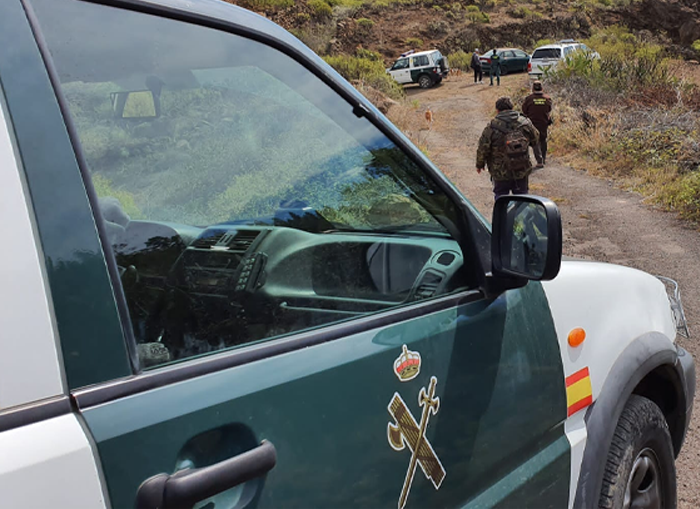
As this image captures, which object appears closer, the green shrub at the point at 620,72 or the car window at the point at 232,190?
the car window at the point at 232,190

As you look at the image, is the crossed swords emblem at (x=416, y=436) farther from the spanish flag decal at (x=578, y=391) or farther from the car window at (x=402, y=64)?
the car window at (x=402, y=64)

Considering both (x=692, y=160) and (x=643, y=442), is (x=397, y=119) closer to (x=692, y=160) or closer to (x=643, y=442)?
(x=692, y=160)

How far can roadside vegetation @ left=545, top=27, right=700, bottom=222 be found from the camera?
37.7 ft

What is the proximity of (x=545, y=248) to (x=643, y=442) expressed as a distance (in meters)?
1.09

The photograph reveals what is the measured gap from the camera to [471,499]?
5.89 feet

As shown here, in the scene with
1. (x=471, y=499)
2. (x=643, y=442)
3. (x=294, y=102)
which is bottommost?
(x=643, y=442)

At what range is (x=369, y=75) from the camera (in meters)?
22.5

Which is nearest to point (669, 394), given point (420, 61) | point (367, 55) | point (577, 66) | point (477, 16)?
point (577, 66)

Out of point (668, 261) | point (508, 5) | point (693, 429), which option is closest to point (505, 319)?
point (693, 429)

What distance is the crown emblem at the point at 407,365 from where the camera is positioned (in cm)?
156

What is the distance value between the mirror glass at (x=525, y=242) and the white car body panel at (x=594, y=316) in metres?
0.31

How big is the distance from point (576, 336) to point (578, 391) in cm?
18

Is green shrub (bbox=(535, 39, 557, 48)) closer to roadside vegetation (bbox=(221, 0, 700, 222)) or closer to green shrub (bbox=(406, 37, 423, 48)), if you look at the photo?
roadside vegetation (bbox=(221, 0, 700, 222))

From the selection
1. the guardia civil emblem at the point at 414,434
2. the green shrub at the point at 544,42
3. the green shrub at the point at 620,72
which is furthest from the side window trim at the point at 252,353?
the green shrub at the point at 544,42
